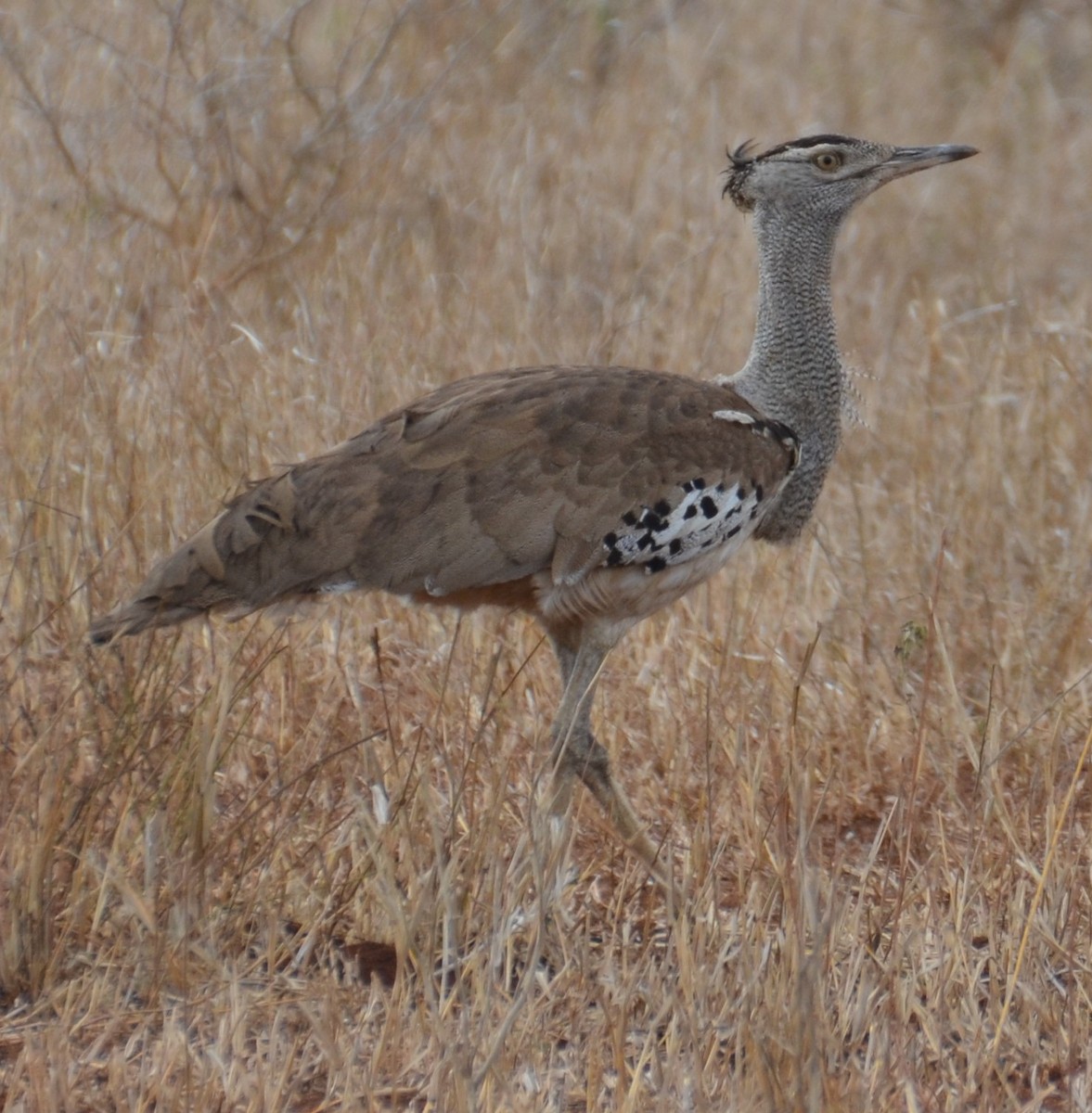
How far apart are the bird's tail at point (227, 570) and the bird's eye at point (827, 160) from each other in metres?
1.28

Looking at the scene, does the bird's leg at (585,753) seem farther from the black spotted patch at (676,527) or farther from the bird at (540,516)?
the black spotted patch at (676,527)

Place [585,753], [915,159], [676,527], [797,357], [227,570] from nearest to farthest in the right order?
[227,570], [676,527], [585,753], [797,357], [915,159]

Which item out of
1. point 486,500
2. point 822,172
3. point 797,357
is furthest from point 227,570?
point 822,172

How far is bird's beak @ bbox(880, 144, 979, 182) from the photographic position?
391 centimetres

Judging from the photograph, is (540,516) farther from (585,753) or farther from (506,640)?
(506,640)

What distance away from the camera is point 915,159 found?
393cm

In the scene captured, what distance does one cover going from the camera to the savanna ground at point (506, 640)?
2.70 meters

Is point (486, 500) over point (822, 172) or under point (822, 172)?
under

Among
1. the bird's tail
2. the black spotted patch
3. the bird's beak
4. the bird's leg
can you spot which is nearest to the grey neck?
the bird's beak

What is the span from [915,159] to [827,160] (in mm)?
192

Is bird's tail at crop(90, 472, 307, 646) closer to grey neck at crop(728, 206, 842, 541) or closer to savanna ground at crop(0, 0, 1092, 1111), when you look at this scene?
savanna ground at crop(0, 0, 1092, 1111)

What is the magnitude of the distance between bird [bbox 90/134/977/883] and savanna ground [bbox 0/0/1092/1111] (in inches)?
5.4

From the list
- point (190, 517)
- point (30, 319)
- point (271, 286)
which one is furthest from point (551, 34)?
point (190, 517)

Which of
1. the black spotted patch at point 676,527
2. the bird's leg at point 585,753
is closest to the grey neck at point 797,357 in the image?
the black spotted patch at point 676,527
